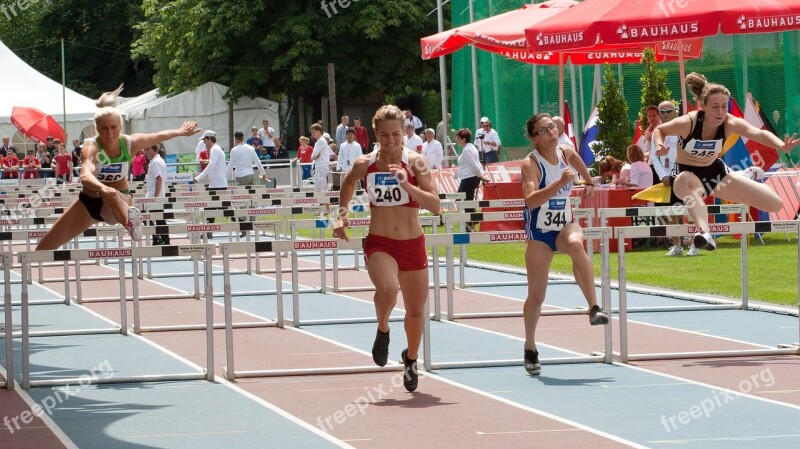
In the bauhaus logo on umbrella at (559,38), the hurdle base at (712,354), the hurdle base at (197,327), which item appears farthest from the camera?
the bauhaus logo on umbrella at (559,38)

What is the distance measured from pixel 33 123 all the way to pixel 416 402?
41.3 m

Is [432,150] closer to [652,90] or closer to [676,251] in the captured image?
[652,90]

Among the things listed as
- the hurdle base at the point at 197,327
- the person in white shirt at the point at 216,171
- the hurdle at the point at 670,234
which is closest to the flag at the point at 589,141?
the person in white shirt at the point at 216,171

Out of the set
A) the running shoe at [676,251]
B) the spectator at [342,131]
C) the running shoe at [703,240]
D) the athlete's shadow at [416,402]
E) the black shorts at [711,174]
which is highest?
the spectator at [342,131]

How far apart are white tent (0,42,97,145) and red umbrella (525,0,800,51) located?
1310 inches

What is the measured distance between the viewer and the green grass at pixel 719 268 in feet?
52.9

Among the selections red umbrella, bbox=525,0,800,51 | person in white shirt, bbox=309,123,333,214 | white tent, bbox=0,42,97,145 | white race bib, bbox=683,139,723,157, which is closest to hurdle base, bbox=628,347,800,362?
white race bib, bbox=683,139,723,157

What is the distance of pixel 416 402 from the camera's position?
9.43 metres

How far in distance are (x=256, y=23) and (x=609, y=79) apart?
32.9 meters

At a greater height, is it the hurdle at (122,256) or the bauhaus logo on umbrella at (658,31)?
the bauhaus logo on umbrella at (658,31)

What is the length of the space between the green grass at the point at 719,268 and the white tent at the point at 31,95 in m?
30.7

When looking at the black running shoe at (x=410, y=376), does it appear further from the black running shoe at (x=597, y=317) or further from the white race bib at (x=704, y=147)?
the white race bib at (x=704, y=147)

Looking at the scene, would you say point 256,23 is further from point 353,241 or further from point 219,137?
point 353,241

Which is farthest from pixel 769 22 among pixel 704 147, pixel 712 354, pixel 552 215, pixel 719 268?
pixel 552 215
